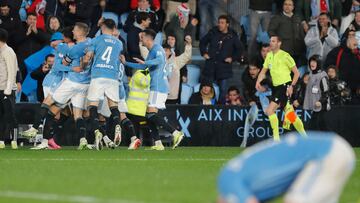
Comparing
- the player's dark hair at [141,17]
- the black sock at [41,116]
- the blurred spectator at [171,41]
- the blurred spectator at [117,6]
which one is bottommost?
the black sock at [41,116]

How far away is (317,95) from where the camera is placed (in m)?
25.7

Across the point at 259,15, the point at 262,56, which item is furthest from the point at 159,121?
the point at 259,15

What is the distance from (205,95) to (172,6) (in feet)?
9.81

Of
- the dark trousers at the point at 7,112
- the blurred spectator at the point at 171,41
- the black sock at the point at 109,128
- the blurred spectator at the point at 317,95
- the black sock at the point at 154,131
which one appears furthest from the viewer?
the blurred spectator at the point at 171,41

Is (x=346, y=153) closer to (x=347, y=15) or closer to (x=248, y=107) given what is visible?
(x=248, y=107)

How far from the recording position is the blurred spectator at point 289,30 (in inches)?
1067

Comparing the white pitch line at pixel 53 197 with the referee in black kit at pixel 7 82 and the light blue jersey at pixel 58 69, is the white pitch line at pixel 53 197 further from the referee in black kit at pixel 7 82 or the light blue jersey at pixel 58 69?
the referee in black kit at pixel 7 82

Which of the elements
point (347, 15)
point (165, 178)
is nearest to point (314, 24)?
point (347, 15)

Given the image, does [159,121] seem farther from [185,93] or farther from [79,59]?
[185,93]

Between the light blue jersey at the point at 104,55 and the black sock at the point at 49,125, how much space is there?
1108 mm

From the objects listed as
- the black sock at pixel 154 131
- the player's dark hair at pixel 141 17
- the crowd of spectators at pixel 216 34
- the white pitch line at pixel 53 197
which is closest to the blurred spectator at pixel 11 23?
the crowd of spectators at pixel 216 34

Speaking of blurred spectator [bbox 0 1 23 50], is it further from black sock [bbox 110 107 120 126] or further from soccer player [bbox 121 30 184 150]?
black sock [bbox 110 107 120 126]

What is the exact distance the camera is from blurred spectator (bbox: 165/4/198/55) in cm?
2728

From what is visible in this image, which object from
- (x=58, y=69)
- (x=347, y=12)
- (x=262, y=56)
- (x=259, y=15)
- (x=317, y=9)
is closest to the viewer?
(x=58, y=69)
